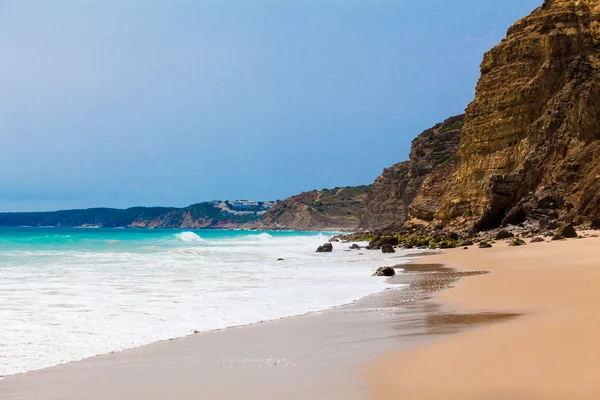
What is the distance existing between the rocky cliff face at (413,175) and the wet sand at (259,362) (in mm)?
53594

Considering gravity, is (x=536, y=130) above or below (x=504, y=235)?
above

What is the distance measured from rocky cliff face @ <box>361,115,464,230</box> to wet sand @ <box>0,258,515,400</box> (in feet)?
176

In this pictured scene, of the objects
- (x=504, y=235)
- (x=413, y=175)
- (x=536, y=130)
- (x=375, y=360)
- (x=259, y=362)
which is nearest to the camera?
(x=375, y=360)

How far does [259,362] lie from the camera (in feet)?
20.2

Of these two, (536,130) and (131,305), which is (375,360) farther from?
(536,130)

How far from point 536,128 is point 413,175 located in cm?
4347

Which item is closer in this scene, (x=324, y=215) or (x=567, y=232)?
(x=567, y=232)

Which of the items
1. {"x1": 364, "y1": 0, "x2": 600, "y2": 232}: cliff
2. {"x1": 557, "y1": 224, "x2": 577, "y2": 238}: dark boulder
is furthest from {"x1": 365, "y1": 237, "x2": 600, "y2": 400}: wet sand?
{"x1": 364, "y1": 0, "x2": 600, "y2": 232}: cliff

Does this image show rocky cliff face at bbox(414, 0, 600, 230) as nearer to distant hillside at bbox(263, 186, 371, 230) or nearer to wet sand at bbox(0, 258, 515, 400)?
wet sand at bbox(0, 258, 515, 400)

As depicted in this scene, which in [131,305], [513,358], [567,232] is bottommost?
[131,305]

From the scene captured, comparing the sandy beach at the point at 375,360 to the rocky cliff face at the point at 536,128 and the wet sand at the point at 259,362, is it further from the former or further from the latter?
the rocky cliff face at the point at 536,128

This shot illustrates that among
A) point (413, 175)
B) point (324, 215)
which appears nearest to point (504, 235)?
point (413, 175)

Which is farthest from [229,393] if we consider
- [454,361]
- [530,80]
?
[530,80]

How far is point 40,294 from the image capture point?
12.2 metres
